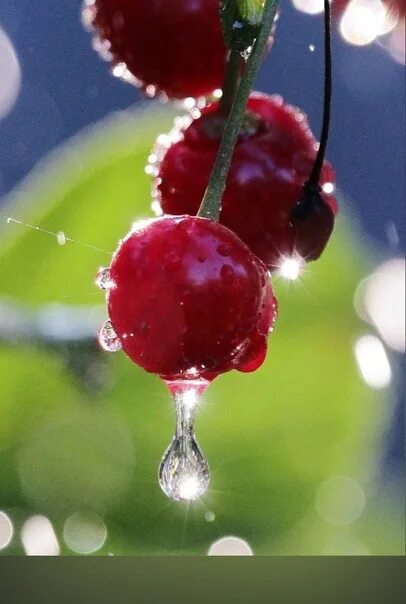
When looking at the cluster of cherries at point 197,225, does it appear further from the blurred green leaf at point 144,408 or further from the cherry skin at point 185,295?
the blurred green leaf at point 144,408

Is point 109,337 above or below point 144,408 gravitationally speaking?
below

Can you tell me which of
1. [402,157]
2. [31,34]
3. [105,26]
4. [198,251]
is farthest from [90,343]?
[402,157]

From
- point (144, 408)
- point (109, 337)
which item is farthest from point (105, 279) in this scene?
point (144, 408)

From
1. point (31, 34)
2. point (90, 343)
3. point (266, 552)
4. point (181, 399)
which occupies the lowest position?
point (181, 399)

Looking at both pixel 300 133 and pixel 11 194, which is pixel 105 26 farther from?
pixel 11 194

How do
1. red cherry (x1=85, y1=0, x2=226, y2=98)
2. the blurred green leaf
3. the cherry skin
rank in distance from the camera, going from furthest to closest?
the blurred green leaf
red cherry (x1=85, y1=0, x2=226, y2=98)
the cherry skin

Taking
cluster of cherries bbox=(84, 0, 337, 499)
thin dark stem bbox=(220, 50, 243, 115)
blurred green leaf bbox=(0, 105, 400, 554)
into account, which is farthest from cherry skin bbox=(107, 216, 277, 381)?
blurred green leaf bbox=(0, 105, 400, 554)

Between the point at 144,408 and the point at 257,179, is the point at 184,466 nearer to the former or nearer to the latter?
the point at 257,179

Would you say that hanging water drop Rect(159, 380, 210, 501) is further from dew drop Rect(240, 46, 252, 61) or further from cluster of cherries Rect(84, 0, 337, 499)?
dew drop Rect(240, 46, 252, 61)
